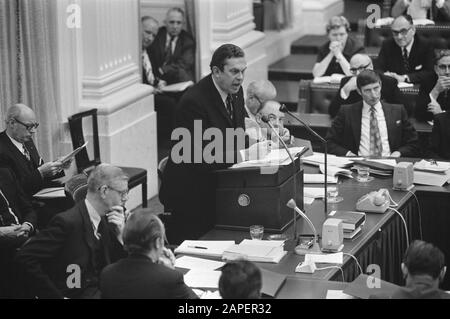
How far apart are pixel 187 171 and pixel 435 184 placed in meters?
1.91

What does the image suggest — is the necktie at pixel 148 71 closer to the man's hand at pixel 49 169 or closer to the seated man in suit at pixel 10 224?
the man's hand at pixel 49 169

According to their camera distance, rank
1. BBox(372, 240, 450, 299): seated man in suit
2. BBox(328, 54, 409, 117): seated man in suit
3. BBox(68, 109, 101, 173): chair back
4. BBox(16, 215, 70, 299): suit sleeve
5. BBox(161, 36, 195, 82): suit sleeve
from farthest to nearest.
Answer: BBox(161, 36, 195, 82): suit sleeve, BBox(328, 54, 409, 117): seated man in suit, BBox(68, 109, 101, 173): chair back, BBox(16, 215, 70, 299): suit sleeve, BBox(372, 240, 450, 299): seated man in suit

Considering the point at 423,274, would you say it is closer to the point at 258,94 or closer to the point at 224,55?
the point at 224,55

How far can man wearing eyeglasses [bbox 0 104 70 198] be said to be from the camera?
6285 mm

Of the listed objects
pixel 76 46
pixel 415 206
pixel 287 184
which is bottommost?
pixel 415 206

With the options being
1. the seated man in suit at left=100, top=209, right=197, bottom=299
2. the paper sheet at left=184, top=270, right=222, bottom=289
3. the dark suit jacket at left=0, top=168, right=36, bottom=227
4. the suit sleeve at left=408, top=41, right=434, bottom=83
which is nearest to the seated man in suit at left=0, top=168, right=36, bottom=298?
the dark suit jacket at left=0, top=168, right=36, bottom=227

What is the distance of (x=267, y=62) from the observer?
11969 mm

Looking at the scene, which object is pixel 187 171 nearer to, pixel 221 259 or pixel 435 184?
pixel 221 259

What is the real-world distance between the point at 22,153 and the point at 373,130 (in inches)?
107

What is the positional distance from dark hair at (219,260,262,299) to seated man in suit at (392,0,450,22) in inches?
279

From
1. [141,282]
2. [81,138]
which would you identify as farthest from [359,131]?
[141,282]

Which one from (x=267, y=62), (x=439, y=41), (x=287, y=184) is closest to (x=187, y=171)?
(x=287, y=184)

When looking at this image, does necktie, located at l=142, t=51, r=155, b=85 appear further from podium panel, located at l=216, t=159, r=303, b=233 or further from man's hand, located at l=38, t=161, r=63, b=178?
podium panel, located at l=216, t=159, r=303, b=233

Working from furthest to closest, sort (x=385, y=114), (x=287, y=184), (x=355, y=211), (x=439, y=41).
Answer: (x=439, y=41) < (x=385, y=114) < (x=355, y=211) < (x=287, y=184)
